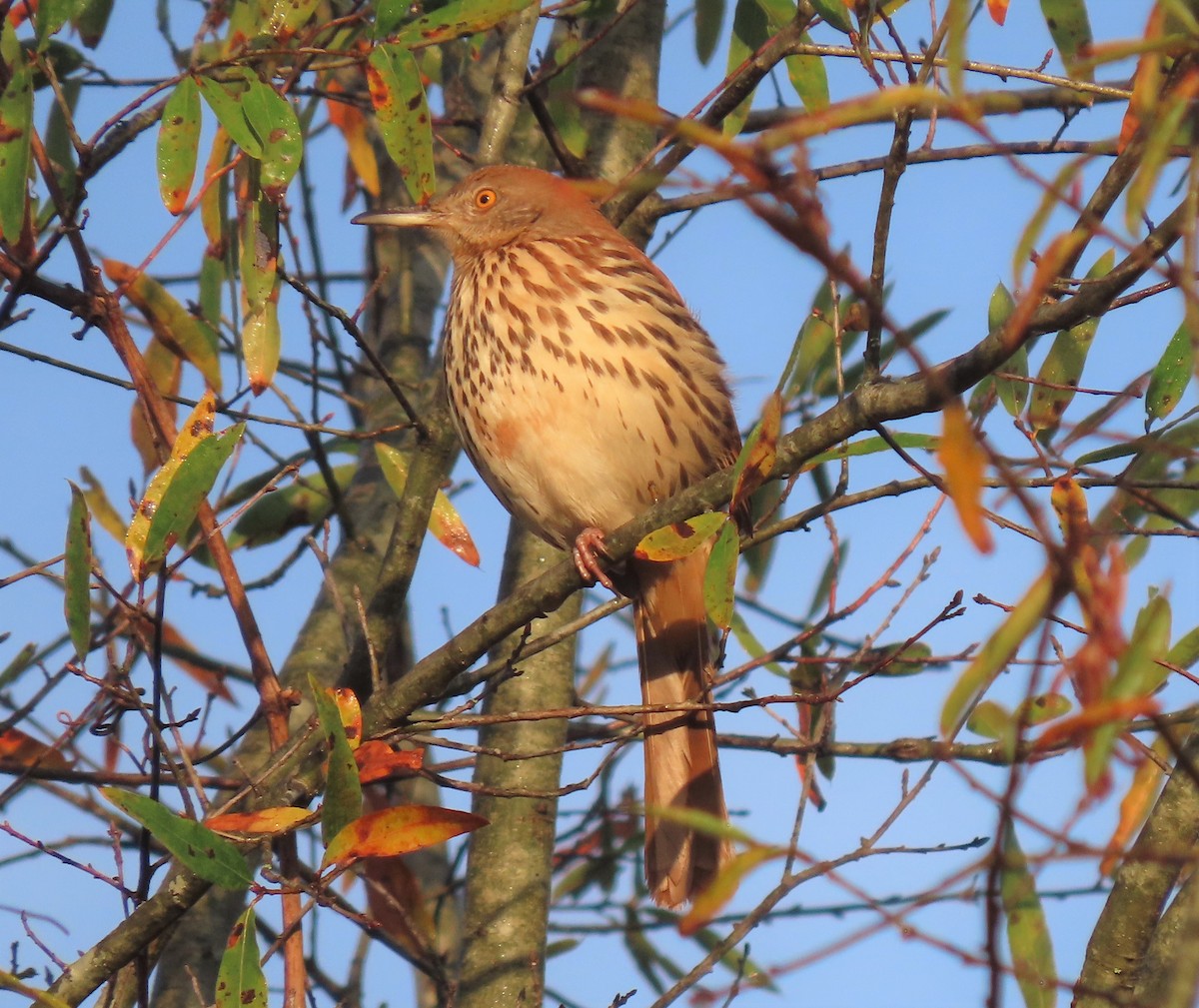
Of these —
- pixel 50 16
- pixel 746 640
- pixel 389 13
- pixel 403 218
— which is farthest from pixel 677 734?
pixel 50 16

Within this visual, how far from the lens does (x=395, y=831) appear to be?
8.16 ft

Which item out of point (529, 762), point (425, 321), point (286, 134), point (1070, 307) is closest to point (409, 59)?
point (286, 134)

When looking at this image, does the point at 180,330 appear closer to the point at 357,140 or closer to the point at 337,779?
the point at 357,140

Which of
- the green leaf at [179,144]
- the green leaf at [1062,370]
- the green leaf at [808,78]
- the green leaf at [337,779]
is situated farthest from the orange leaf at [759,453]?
the green leaf at [808,78]

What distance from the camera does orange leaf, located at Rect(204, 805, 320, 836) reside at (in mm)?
2684

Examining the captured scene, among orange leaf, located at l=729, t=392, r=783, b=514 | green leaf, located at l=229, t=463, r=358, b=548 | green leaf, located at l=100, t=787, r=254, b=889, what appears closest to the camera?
orange leaf, located at l=729, t=392, r=783, b=514

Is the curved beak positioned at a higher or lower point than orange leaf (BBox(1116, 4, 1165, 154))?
higher

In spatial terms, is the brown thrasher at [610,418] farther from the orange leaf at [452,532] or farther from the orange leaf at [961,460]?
the orange leaf at [961,460]

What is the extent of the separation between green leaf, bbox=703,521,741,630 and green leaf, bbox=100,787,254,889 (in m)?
0.90

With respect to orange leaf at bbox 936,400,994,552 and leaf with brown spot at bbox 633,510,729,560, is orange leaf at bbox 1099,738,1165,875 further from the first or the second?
orange leaf at bbox 936,400,994,552

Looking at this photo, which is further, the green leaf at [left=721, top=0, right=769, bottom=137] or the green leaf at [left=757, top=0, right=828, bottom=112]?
the green leaf at [left=721, top=0, right=769, bottom=137]

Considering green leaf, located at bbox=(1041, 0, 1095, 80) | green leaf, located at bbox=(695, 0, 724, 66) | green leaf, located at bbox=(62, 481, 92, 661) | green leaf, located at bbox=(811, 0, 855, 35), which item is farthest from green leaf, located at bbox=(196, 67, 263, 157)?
green leaf, located at bbox=(695, 0, 724, 66)

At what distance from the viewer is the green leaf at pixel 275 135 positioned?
308 cm

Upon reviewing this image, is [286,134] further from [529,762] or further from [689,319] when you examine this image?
[529,762]
